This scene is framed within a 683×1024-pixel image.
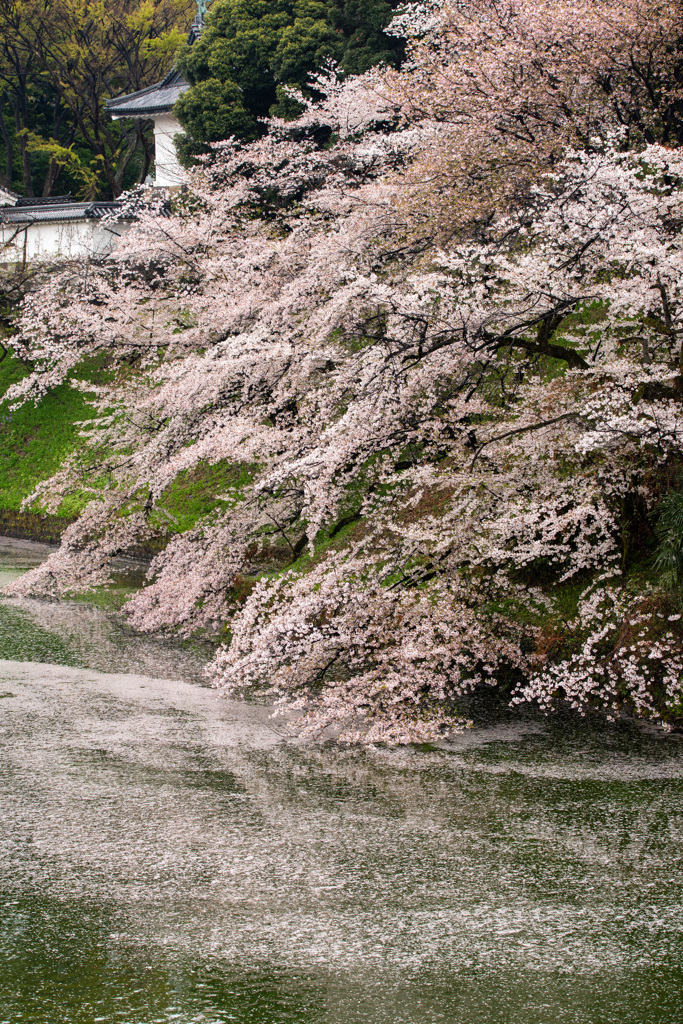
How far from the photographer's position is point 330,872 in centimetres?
648

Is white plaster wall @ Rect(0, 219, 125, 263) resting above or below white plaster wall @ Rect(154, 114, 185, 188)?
below

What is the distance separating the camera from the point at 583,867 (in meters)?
6.66

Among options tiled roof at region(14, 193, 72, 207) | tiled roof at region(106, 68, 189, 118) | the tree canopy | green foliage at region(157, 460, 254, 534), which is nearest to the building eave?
tiled roof at region(14, 193, 72, 207)

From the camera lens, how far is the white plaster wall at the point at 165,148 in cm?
3231

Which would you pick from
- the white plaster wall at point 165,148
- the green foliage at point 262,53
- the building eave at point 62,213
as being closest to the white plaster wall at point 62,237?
the building eave at point 62,213

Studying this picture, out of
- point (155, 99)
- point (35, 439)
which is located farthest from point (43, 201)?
point (35, 439)

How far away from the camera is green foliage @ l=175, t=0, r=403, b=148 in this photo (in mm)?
22422

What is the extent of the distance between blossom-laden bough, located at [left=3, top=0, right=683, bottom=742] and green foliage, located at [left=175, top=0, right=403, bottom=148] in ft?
35.4

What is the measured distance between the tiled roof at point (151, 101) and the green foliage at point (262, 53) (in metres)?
7.40

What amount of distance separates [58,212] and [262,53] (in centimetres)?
1135

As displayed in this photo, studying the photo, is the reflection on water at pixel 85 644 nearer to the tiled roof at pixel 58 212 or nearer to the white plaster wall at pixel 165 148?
the tiled roof at pixel 58 212

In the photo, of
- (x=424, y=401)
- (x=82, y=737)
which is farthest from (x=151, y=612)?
(x=424, y=401)

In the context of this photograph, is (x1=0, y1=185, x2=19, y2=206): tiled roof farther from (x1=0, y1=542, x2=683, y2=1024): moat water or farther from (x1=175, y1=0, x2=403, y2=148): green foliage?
(x1=0, y1=542, x2=683, y2=1024): moat water

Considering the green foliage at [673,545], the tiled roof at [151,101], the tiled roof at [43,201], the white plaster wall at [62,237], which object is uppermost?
the tiled roof at [151,101]
